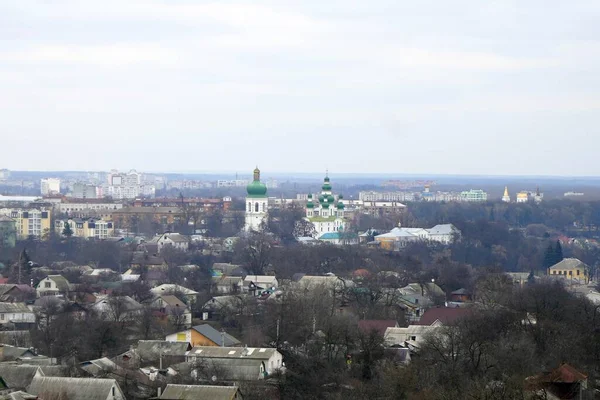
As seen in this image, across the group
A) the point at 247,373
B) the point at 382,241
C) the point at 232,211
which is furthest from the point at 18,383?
the point at 232,211

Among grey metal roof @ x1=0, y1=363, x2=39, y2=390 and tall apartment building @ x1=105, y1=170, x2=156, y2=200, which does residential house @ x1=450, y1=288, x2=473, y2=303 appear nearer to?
grey metal roof @ x1=0, y1=363, x2=39, y2=390

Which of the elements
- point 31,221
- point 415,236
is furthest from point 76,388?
point 31,221

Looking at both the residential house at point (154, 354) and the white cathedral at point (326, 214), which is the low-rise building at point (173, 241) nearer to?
the white cathedral at point (326, 214)

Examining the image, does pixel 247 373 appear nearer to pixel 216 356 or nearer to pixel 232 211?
pixel 216 356

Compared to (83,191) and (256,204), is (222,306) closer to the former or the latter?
(256,204)

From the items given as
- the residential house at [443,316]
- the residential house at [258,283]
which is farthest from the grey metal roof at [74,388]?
the residential house at [258,283]
